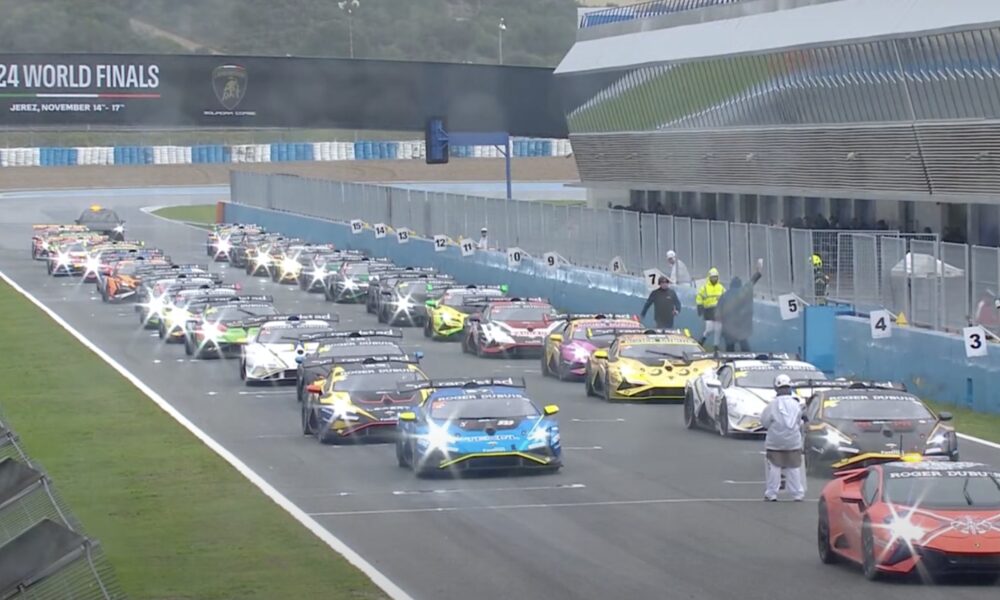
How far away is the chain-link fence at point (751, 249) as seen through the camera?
1270 inches

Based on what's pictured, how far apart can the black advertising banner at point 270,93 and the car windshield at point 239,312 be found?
88.4 feet

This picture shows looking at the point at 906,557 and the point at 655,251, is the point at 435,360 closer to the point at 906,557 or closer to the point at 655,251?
the point at 655,251

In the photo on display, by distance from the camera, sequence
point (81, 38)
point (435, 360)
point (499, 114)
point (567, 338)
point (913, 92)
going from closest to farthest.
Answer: point (567, 338), point (435, 360), point (913, 92), point (499, 114), point (81, 38)

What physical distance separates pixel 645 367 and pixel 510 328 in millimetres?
8691

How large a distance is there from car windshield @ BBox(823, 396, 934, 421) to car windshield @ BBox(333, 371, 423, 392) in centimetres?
650

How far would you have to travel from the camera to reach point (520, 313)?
4053 cm

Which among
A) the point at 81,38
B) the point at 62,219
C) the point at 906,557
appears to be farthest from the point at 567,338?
the point at 81,38

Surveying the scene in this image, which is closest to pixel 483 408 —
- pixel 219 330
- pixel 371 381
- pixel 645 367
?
pixel 371 381

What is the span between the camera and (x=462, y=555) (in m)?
18.0

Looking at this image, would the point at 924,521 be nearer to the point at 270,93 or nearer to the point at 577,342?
the point at 577,342

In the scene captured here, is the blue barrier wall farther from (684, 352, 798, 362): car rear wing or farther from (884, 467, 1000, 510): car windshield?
(884, 467, 1000, 510): car windshield

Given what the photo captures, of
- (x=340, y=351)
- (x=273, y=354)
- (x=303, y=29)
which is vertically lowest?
(x=273, y=354)

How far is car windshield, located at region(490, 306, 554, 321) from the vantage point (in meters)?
40.4

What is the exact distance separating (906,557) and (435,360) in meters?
24.2
